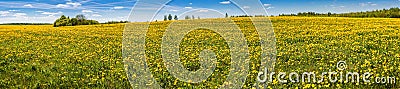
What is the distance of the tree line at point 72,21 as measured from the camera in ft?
205

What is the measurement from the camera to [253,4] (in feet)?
28.5

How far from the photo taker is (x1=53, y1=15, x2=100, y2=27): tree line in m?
62.6

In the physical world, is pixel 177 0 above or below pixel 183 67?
above

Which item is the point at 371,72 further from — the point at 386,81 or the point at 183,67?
the point at 183,67

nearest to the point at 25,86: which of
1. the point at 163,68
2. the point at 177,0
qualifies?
the point at 163,68

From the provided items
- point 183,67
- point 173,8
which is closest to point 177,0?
point 173,8

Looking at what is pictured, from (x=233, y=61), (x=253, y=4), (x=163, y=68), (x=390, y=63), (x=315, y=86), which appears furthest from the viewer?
(x=233, y=61)

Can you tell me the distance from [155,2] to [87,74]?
3.00m

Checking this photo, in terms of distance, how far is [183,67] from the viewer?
36.3 ft

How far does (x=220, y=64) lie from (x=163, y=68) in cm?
167

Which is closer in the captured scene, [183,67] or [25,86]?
[25,86]

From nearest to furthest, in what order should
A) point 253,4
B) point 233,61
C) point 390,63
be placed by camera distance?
point 253,4 → point 390,63 → point 233,61

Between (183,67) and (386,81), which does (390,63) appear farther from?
(183,67)

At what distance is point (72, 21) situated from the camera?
6488 cm
